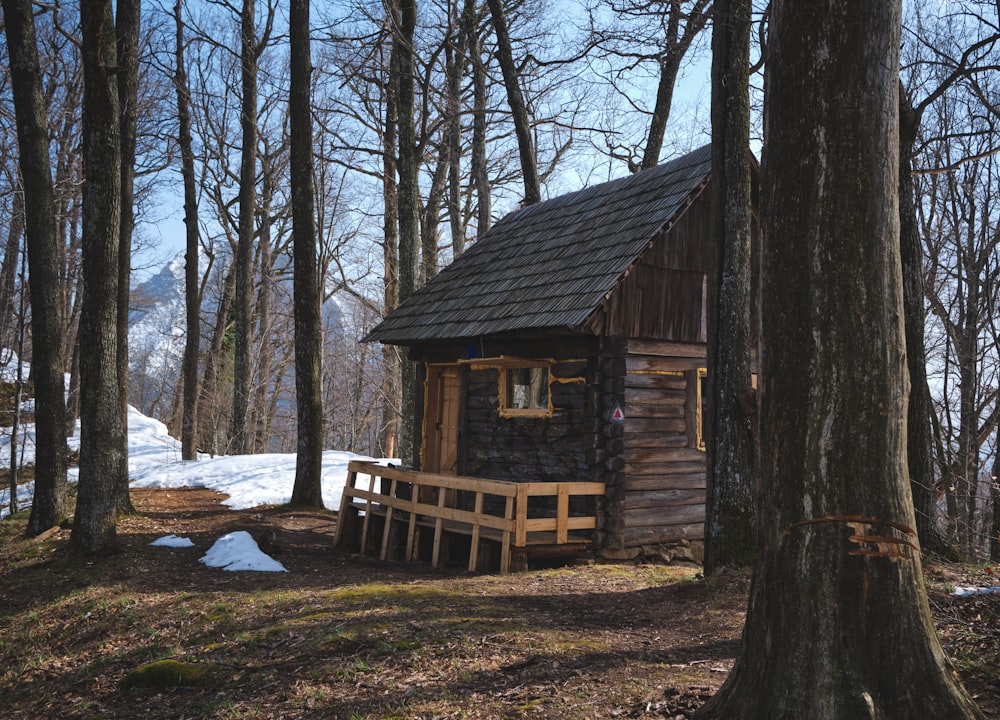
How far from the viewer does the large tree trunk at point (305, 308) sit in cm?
1524

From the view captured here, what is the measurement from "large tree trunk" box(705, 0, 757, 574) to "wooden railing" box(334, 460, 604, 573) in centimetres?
247

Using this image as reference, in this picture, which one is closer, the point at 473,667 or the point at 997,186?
the point at 473,667

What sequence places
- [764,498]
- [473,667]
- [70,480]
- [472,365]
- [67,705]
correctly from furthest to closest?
[70,480]
[472,365]
[67,705]
[473,667]
[764,498]

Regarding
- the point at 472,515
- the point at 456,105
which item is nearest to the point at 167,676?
the point at 472,515

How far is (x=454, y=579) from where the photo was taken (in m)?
9.81

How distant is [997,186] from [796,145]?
19752mm

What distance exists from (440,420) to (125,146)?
22.3 feet

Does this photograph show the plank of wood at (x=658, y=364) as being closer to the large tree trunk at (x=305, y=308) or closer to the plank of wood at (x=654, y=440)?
the plank of wood at (x=654, y=440)

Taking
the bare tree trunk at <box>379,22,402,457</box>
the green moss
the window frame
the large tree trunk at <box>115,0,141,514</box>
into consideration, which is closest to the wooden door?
the window frame

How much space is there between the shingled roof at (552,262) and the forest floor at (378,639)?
152 inches

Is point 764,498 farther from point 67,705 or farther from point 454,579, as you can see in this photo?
point 454,579

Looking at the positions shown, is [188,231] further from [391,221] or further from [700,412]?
[700,412]

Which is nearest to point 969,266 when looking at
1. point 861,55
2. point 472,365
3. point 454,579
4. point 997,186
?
point 997,186

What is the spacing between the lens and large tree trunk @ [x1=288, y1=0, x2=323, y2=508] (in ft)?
50.0
